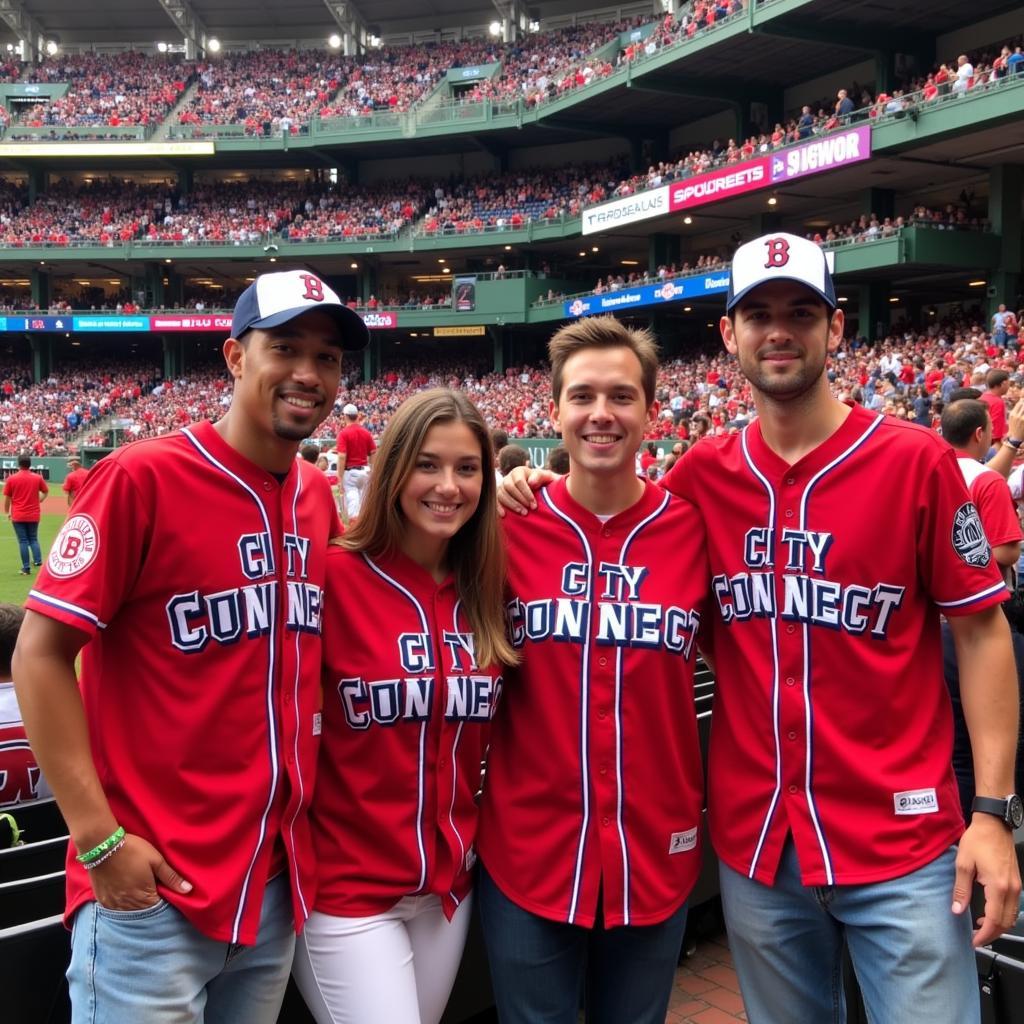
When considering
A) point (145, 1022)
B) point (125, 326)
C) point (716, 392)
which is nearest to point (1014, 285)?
point (716, 392)

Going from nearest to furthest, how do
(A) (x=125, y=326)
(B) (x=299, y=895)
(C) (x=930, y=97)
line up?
(B) (x=299, y=895), (C) (x=930, y=97), (A) (x=125, y=326)

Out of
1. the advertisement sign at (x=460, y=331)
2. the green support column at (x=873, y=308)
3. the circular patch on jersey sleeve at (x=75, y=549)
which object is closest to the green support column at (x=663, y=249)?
the advertisement sign at (x=460, y=331)

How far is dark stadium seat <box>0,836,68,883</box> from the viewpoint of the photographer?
2.82 m

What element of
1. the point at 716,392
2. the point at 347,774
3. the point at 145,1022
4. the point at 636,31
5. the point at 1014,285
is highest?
the point at 636,31

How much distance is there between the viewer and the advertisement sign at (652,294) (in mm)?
31636

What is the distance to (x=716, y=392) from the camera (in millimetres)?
26578

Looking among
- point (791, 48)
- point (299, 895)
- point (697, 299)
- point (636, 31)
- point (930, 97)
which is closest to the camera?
point (299, 895)

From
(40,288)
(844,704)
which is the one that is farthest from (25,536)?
(40,288)

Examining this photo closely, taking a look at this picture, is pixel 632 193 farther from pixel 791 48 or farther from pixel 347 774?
pixel 347 774

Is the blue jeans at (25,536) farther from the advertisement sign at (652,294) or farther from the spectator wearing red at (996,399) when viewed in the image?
the advertisement sign at (652,294)

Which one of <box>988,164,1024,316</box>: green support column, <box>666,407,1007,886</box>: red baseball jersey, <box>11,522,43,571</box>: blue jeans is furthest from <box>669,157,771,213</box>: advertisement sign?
<box>666,407,1007,886</box>: red baseball jersey

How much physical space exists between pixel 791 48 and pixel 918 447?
3225cm

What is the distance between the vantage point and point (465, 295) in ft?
135

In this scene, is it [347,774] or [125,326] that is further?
[125,326]
